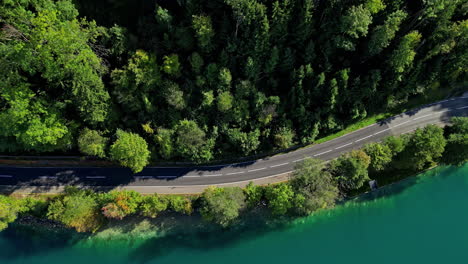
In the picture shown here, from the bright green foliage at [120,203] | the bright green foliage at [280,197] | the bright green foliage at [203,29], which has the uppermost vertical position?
the bright green foliage at [203,29]

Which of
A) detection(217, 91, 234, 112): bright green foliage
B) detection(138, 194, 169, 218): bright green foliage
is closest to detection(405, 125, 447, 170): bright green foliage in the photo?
detection(217, 91, 234, 112): bright green foliage

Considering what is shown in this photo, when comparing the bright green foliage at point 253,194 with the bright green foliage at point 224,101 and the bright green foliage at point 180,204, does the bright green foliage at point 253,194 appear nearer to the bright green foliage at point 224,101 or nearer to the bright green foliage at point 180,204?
the bright green foliage at point 180,204

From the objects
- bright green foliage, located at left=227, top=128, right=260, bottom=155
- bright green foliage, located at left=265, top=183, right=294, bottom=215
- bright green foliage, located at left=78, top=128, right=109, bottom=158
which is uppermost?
bright green foliage, located at left=78, top=128, right=109, bottom=158

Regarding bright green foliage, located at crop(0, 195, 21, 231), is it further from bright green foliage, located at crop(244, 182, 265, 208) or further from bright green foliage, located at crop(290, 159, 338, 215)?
bright green foliage, located at crop(290, 159, 338, 215)

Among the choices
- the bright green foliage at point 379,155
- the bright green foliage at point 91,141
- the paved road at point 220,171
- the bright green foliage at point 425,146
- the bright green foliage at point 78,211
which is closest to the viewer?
the bright green foliage at point 91,141

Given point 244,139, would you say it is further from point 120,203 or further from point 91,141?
point 91,141

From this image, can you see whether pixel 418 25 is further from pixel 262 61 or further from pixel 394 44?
pixel 262 61

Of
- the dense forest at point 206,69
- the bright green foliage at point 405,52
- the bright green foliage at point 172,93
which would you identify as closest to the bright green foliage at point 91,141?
the dense forest at point 206,69
